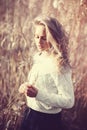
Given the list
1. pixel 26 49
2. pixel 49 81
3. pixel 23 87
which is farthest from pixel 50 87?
pixel 26 49

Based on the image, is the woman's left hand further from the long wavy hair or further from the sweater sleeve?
the long wavy hair

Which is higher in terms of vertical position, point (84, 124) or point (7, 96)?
point (7, 96)

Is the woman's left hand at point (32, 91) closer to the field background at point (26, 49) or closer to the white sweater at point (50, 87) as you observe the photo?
the white sweater at point (50, 87)

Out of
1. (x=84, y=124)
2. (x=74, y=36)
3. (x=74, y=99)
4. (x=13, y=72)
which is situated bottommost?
(x=84, y=124)

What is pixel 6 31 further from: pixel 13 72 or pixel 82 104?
pixel 82 104

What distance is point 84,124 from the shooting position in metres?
2.27

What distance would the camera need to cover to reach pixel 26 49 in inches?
88.4

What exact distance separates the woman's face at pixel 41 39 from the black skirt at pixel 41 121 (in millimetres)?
317

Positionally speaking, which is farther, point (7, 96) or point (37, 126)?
point (7, 96)

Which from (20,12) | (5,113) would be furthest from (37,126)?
(20,12)

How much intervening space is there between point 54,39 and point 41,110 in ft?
1.15

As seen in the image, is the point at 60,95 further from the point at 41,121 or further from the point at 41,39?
the point at 41,39

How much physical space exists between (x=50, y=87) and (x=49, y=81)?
0.03 meters

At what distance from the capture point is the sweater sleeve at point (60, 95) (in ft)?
6.71
